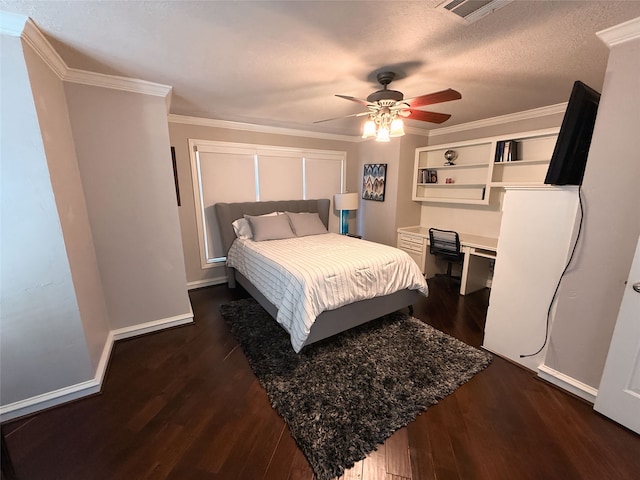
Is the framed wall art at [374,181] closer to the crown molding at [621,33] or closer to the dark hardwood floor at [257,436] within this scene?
the crown molding at [621,33]

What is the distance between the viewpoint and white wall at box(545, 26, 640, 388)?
148 centimetres

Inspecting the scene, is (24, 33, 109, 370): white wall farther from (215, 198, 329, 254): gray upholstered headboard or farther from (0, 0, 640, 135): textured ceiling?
(215, 198, 329, 254): gray upholstered headboard

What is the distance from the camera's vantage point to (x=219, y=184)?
365 cm

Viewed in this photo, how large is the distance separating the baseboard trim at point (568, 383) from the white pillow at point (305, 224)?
2.74 metres

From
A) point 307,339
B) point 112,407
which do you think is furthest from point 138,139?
point 307,339

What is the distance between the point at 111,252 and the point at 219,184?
1672mm

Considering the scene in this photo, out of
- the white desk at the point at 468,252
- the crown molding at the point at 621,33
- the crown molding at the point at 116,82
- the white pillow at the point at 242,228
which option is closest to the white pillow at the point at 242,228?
the white pillow at the point at 242,228

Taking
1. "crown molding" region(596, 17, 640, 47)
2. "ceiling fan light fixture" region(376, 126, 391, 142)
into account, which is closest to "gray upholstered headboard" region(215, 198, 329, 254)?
"ceiling fan light fixture" region(376, 126, 391, 142)

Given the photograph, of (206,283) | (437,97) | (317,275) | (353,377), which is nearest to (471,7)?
(437,97)

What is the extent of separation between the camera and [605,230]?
1.61 meters

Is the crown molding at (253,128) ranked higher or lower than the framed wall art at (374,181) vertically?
higher

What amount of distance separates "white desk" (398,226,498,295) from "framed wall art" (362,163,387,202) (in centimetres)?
72

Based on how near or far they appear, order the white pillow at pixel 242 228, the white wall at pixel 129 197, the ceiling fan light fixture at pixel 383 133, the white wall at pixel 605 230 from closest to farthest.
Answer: the white wall at pixel 605 230 < the white wall at pixel 129 197 < the ceiling fan light fixture at pixel 383 133 < the white pillow at pixel 242 228

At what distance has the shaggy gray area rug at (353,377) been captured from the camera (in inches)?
59.6
